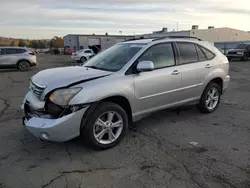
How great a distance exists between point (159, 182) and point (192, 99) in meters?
2.60

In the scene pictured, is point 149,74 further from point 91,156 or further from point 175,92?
point 91,156

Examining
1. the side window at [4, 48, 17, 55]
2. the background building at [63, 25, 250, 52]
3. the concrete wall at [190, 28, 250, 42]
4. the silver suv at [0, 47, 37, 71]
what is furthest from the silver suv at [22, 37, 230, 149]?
the concrete wall at [190, 28, 250, 42]

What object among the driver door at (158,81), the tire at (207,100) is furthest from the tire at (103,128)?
the tire at (207,100)

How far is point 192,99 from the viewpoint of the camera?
5.07 m

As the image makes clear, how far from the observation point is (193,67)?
4.90 meters

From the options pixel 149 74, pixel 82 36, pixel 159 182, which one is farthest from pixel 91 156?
pixel 82 36

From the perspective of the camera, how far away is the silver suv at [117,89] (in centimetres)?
335

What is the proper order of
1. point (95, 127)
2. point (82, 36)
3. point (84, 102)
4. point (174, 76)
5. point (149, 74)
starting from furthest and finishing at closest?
point (82, 36)
point (174, 76)
point (149, 74)
point (95, 127)
point (84, 102)

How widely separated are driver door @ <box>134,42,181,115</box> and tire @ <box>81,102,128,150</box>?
38 centimetres

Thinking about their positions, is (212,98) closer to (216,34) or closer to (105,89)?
(105,89)

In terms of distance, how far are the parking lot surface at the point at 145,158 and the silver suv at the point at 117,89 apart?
1.23 feet

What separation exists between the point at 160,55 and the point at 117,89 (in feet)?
4.27

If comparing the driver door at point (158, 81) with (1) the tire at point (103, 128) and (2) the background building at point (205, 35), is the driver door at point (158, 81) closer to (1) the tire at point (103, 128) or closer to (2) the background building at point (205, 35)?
(1) the tire at point (103, 128)

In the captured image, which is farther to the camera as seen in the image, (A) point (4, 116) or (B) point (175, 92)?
(A) point (4, 116)
